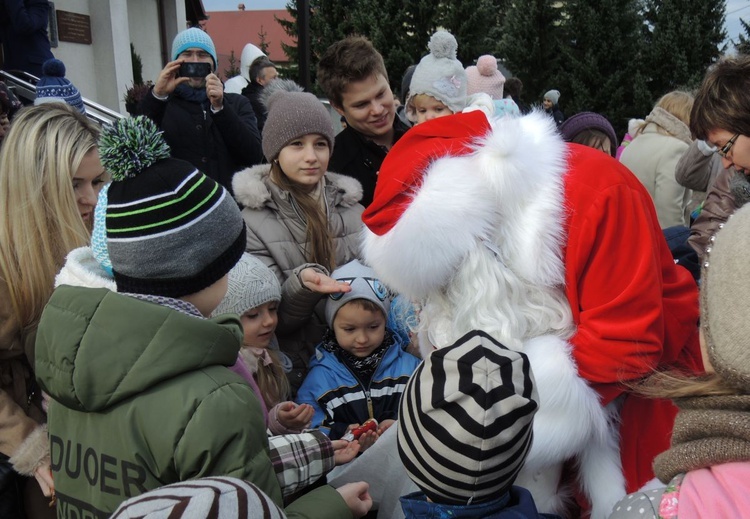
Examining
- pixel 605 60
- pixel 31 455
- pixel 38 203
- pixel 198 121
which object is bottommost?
pixel 605 60

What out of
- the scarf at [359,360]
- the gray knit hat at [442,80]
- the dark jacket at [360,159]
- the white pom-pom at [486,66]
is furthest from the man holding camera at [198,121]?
the white pom-pom at [486,66]

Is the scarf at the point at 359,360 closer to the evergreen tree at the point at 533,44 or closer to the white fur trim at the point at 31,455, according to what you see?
the white fur trim at the point at 31,455

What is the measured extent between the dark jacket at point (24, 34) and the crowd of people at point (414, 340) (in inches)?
225

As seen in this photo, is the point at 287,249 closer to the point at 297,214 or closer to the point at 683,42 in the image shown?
the point at 297,214

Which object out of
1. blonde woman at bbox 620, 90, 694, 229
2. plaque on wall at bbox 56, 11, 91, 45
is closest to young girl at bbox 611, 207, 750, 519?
blonde woman at bbox 620, 90, 694, 229

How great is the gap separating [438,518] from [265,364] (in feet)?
4.41

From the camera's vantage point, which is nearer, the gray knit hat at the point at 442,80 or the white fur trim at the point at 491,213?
A: the white fur trim at the point at 491,213

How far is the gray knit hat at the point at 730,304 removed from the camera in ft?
3.73

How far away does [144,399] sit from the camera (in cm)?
144

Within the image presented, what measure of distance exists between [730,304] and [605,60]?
19.5 metres

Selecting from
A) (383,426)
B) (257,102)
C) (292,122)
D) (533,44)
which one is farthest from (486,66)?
(533,44)

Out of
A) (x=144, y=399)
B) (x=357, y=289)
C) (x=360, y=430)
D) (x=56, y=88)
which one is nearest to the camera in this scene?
(x=144, y=399)

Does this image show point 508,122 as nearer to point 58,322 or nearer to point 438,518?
point 438,518

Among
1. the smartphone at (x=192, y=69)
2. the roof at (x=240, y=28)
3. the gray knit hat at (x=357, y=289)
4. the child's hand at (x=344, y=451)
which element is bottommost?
the roof at (x=240, y=28)
